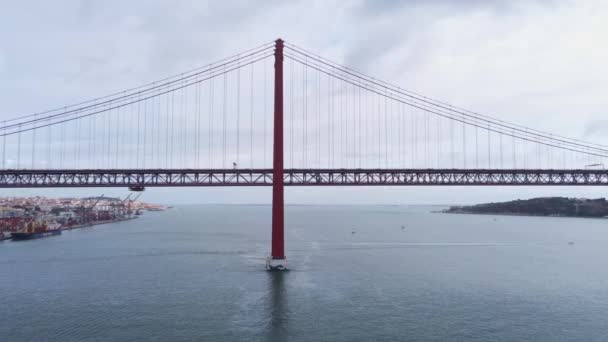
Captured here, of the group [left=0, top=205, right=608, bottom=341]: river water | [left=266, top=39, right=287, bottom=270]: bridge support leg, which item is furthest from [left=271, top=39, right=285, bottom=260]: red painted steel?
[left=0, top=205, right=608, bottom=341]: river water

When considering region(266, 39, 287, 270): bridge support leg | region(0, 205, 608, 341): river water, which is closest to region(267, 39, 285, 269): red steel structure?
region(266, 39, 287, 270): bridge support leg

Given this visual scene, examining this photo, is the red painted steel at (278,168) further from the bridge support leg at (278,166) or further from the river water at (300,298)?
the river water at (300,298)

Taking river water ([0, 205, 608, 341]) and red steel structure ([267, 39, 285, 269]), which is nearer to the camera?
river water ([0, 205, 608, 341])

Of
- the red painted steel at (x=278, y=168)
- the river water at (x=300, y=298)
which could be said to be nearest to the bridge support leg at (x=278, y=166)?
the red painted steel at (x=278, y=168)

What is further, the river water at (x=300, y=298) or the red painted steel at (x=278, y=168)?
the red painted steel at (x=278, y=168)

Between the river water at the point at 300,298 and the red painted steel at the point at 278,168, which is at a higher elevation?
the red painted steel at the point at 278,168

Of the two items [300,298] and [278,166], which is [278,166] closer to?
[278,166]

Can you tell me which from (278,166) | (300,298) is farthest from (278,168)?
(300,298)

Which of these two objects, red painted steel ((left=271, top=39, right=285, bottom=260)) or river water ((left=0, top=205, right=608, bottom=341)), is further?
red painted steel ((left=271, top=39, right=285, bottom=260))

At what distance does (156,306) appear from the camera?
2084 cm

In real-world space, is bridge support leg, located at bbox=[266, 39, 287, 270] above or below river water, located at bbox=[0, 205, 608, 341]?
above

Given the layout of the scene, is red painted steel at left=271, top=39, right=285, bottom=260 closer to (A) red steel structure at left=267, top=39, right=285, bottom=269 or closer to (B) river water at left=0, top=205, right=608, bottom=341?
(A) red steel structure at left=267, top=39, right=285, bottom=269

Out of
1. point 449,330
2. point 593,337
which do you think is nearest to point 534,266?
point 593,337

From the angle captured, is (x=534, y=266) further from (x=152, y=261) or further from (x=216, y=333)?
(x=152, y=261)
